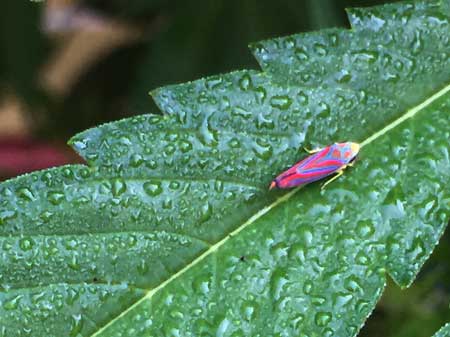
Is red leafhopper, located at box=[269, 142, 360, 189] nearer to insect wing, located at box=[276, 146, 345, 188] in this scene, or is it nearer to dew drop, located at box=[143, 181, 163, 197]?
insect wing, located at box=[276, 146, 345, 188]

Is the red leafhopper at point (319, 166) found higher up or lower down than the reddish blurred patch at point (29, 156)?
higher up

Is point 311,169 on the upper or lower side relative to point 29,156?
upper

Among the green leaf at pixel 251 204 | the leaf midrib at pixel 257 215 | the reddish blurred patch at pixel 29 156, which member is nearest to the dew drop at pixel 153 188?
the green leaf at pixel 251 204

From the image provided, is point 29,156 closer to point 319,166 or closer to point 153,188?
point 153,188

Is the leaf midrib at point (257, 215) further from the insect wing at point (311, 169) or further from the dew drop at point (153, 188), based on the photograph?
the dew drop at point (153, 188)

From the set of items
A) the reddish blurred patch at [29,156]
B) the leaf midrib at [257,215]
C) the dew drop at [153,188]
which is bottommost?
the reddish blurred patch at [29,156]

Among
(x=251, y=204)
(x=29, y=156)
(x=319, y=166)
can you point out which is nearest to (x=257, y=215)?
(x=251, y=204)
